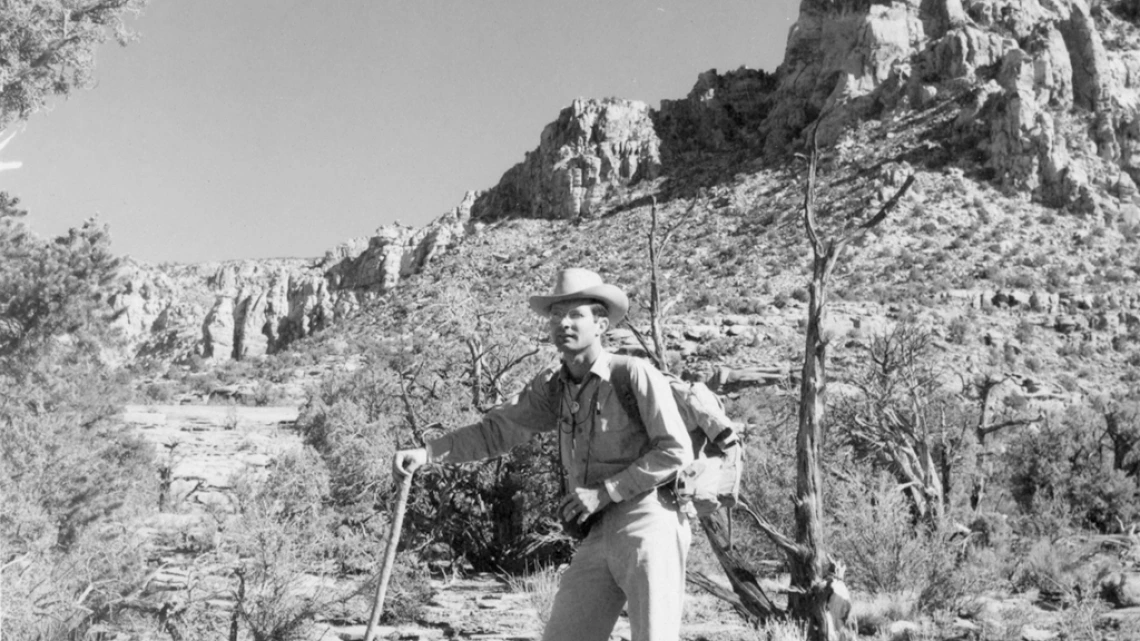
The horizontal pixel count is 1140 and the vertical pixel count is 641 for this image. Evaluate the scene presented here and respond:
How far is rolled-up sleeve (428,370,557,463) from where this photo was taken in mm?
3344

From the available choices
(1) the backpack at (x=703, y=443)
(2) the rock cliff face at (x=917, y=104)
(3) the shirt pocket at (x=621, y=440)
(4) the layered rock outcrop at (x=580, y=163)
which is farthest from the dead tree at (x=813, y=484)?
(4) the layered rock outcrop at (x=580, y=163)

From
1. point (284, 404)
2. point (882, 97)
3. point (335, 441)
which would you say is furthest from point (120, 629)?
point (882, 97)

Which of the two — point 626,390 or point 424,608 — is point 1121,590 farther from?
point 626,390

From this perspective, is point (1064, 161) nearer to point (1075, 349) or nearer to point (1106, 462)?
point (1075, 349)

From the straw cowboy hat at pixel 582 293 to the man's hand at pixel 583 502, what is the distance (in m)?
0.70

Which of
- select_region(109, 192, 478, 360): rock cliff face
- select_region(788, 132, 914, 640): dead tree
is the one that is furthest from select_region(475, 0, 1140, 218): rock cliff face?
select_region(788, 132, 914, 640): dead tree

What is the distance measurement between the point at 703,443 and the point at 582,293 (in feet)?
2.35

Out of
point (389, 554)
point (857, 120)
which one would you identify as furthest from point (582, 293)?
point (857, 120)

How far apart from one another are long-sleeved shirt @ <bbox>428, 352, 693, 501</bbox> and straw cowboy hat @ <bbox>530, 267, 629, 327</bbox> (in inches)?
8.5

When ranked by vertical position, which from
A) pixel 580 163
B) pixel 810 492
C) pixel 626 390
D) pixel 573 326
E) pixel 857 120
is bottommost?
pixel 810 492

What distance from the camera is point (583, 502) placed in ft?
9.83

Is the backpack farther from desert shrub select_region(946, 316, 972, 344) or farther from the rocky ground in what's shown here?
desert shrub select_region(946, 316, 972, 344)

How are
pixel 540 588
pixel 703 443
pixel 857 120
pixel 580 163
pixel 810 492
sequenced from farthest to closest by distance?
pixel 580 163 → pixel 857 120 → pixel 540 588 → pixel 810 492 → pixel 703 443

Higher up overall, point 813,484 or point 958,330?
point 958,330
